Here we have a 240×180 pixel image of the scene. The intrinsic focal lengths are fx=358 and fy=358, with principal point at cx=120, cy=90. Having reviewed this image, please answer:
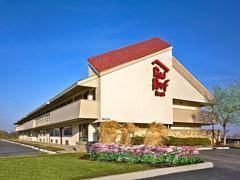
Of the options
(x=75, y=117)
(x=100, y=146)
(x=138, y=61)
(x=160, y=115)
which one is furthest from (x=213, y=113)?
(x=100, y=146)

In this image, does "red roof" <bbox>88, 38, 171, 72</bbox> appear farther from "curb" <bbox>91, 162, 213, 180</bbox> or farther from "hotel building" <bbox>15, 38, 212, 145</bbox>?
"curb" <bbox>91, 162, 213, 180</bbox>

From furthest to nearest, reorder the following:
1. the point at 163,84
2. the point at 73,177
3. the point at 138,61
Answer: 1. the point at 163,84
2. the point at 138,61
3. the point at 73,177

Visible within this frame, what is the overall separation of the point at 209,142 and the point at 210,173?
2285 cm

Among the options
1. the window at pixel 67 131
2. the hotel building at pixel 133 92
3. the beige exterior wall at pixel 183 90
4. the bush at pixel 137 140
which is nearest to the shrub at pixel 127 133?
the bush at pixel 137 140

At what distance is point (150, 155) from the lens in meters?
17.4

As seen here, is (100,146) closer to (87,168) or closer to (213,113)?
(87,168)

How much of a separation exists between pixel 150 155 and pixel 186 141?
17669 mm

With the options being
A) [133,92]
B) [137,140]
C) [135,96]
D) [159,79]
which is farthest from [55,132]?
[137,140]

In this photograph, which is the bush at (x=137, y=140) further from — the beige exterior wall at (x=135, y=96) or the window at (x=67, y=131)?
the window at (x=67, y=131)

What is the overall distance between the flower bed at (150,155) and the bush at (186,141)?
42.5ft

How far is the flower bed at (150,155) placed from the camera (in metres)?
17.2

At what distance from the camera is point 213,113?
134 ft

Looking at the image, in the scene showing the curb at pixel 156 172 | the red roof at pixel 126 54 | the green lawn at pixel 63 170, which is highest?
the red roof at pixel 126 54

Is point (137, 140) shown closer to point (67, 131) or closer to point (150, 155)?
point (150, 155)
